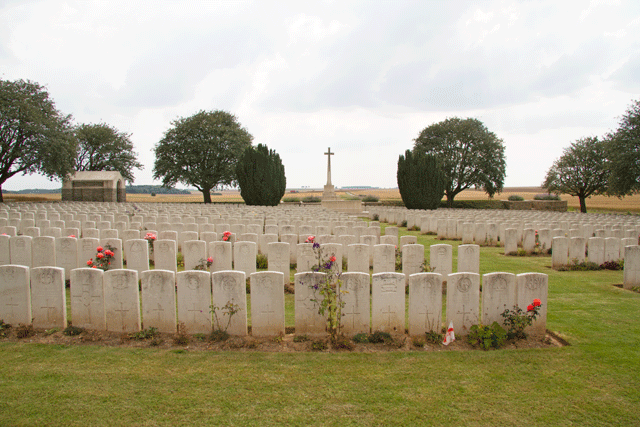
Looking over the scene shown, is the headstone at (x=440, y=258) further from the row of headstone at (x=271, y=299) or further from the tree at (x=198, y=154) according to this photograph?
the tree at (x=198, y=154)

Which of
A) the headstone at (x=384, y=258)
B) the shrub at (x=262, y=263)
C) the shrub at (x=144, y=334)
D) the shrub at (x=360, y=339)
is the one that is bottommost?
the shrub at (x=360, y=339)

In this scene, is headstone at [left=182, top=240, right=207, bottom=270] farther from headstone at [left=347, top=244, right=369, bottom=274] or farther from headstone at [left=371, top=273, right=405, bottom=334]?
headstone at [left=371, top=273, right=405, bottom=334]

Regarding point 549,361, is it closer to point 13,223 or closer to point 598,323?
point 598,323

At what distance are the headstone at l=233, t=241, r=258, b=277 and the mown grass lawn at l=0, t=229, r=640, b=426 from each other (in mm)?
2882

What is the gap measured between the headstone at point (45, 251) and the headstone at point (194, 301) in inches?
170

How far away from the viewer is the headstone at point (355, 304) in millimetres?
4367

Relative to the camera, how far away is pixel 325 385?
3.33 m

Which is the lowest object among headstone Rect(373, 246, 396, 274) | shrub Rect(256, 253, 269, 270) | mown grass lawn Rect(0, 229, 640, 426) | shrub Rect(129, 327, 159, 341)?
mown grass lawn Rect(0, 229, 640, 426)

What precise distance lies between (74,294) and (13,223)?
9362 millimetres

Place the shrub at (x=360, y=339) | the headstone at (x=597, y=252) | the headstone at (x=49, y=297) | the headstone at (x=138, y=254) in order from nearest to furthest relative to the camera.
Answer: the shrub at (x=360, y=339) → the headstone at (x=49, y=297) → the headstone at (x=138, y=254) → the headstone at (x=597, y=252)

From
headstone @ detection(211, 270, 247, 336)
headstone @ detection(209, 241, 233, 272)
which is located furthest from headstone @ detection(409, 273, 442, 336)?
headstone @ detection(209, 241, 233, 272)

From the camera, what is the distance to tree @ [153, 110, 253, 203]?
37.1 m

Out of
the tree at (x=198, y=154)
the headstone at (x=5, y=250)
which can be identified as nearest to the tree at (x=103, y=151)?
the tree at (x=198, y=154)

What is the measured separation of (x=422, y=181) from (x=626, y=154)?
12908 millimetres
